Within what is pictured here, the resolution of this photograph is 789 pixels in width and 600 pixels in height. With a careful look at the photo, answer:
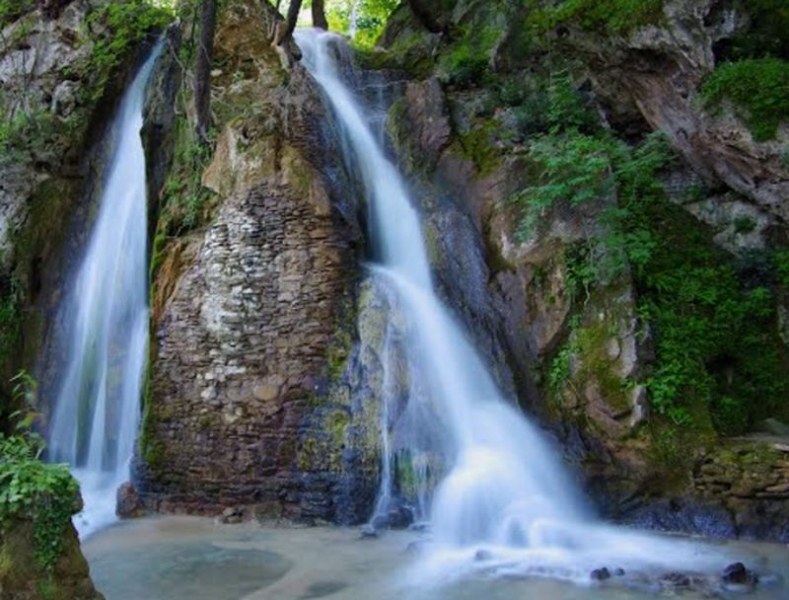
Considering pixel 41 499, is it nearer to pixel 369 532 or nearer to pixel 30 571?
pixel 30 571

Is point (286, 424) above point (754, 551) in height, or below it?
above

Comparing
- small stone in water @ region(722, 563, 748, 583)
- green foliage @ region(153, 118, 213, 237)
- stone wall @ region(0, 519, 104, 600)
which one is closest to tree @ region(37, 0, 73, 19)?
green foliage @ region(153, 118, 213, 237)

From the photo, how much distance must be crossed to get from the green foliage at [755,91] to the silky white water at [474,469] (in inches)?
161

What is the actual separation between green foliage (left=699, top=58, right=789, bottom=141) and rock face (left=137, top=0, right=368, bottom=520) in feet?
15.4

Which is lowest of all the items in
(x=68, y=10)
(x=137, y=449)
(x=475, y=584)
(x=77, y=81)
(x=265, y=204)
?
(x=475, y=584)

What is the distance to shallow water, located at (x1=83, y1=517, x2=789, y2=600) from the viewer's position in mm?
5684

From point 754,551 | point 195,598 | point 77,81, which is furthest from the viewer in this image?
point 77,81

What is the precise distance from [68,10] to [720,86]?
11148mm

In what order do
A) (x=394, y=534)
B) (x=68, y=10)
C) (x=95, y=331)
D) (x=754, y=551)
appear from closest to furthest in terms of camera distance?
(x=754, y=551), (x=394, y=534), (x=95, y=331), (x=68, y=10)

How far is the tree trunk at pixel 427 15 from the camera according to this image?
48.7 feet

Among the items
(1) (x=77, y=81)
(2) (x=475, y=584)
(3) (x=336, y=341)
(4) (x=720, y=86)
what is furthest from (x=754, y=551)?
(1) (x=77, y=81)

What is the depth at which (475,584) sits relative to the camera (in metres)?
5.92

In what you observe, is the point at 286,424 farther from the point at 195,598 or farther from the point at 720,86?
the point at 720,86

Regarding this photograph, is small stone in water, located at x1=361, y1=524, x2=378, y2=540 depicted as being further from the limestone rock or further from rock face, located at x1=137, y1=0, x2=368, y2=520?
the limestone rock
